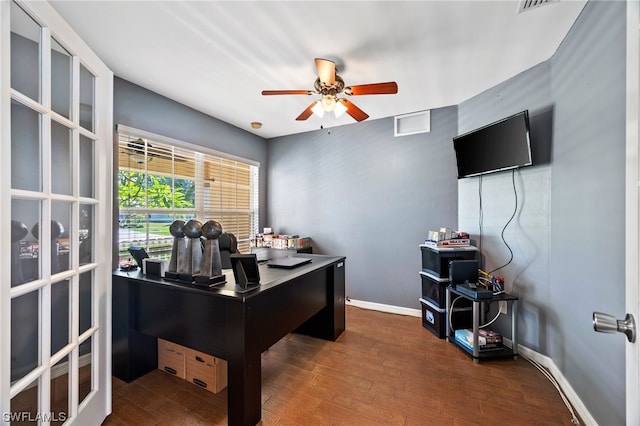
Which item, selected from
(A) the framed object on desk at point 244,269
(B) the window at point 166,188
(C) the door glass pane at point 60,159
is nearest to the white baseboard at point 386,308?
(B) the window at point 166,188

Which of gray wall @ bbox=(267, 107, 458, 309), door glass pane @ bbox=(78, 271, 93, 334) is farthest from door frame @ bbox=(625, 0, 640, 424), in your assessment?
gray wall @ bbox=(267, 107, 458, 309)

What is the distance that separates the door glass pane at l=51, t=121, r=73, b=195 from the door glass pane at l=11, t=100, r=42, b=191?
0.08 meters

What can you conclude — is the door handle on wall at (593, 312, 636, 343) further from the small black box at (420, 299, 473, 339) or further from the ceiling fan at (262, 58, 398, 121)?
the small black box at (420, 299, 473, 339)

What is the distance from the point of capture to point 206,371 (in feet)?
6.20

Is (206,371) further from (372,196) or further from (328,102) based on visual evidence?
(372,196)

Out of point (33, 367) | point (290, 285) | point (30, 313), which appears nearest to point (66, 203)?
point (30, 313)

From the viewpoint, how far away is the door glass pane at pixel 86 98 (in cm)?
138

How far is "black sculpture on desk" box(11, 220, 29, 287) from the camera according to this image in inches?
38.6

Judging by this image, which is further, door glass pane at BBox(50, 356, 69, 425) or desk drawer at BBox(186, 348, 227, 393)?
desk drawer at BBox(186, 348, 227, 393)

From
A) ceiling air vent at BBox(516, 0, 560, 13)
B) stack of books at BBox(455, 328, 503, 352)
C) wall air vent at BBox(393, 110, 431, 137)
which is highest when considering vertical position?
ceiling air vent at BBox(516, 0, 560, 13)

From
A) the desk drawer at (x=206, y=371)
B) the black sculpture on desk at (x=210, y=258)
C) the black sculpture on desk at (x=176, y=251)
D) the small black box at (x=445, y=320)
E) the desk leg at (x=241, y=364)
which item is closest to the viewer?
the desk leg at (x=241, y=364)

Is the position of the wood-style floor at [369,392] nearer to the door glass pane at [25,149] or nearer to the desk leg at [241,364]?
the desk leg at [241,364]

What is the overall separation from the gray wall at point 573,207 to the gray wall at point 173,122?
3160mm

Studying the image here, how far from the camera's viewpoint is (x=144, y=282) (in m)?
1.78
